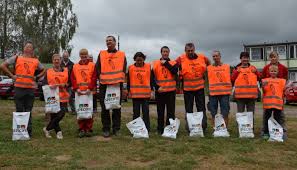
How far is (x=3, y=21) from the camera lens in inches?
1861

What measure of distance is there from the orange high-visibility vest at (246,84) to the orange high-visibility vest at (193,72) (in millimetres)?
834

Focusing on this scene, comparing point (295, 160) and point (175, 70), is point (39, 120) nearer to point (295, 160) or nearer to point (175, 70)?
point (175, 70)

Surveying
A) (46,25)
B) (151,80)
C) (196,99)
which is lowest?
(196,99)

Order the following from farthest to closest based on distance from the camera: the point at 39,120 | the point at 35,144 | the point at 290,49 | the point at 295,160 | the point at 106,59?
1. the point at 290,49
2. the point at 39,120
3. the point at 106,59
4. the point at 35,144
5. the point at 295,160

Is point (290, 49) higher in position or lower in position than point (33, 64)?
higher

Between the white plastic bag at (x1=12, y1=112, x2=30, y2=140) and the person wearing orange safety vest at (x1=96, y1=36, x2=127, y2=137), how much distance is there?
1626 millimetres

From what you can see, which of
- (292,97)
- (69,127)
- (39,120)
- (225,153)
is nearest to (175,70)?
(225,153)

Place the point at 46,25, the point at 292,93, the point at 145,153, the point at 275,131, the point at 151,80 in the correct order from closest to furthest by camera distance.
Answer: the point at 145,153, the point at 275,131, the point at 151,80, the point at 292,93, the point at 46,25

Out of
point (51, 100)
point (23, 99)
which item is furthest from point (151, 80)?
point (23, 99)

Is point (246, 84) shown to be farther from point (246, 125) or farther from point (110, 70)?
point (110, 70)

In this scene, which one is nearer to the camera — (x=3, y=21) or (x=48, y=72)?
(x=48, y=72)

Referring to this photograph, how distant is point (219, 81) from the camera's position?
29.6ft

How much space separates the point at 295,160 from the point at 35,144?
193 inches

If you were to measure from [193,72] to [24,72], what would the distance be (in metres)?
3.74
